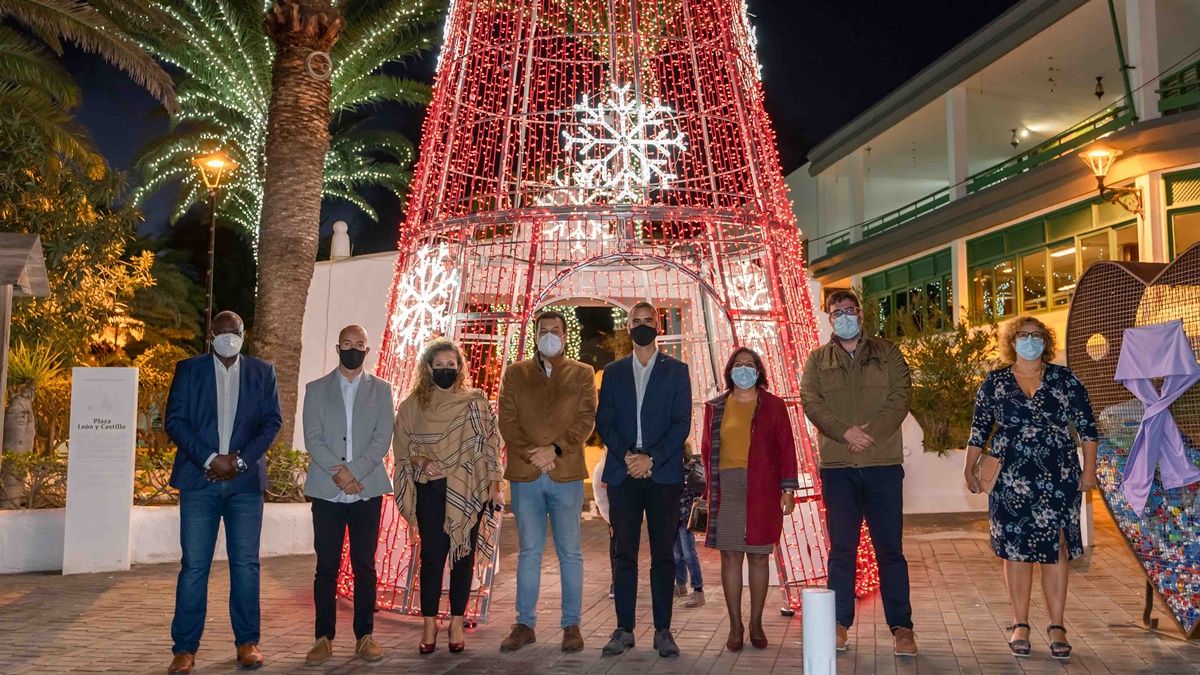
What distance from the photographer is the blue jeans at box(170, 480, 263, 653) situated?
5453mm

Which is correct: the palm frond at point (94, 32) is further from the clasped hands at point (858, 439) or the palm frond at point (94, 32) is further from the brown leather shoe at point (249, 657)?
the clasped hands at point (858, 439)

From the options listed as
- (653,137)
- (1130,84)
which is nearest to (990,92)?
(1130,84)

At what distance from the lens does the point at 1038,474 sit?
5609 millimetres

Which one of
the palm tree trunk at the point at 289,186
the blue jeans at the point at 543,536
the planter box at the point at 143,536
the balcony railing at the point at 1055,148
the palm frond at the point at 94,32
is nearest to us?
the blue jeans at the point at 543,536

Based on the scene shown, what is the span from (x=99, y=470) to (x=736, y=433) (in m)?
5.90

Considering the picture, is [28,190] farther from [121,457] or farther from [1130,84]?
[1130,84]

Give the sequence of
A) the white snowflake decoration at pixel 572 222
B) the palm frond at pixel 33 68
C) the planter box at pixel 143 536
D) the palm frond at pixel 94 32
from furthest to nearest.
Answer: the palm frond at pixel 33 68 < the palm frond at pixel 94 32 < the planter box at pixel 143 536 < the white snowflake decoration at pixel 572 222

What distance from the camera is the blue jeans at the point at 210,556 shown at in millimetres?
5453

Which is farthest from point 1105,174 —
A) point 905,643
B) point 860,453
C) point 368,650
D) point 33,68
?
point 33,68

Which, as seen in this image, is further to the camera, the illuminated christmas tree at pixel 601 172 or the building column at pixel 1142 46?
the building column at pixel 1142 46

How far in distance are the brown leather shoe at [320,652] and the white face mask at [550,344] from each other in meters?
1.93

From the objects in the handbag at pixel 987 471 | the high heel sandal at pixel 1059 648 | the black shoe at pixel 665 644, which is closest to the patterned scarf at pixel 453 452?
the black shoe at pixel 665 644

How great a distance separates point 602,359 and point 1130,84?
17.3 metres

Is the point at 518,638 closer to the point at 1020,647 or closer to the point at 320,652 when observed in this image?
the point at 320,652
